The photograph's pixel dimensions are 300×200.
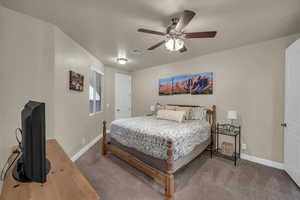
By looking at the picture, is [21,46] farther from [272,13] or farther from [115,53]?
[272,13]

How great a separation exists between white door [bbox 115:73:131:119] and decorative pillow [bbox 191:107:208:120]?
293 cm

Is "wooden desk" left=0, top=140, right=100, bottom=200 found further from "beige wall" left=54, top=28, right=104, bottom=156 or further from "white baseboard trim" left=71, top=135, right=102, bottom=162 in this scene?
"white baseboard trim" left=71, top=135, right=102, bottom=162

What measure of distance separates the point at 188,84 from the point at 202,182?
2.46 metres

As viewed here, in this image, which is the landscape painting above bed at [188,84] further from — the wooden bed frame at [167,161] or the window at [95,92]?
the window at [95,92]

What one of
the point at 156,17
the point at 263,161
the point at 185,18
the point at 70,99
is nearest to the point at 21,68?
the point at 70,99

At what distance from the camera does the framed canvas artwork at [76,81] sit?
2564 millimetres

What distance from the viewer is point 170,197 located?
172 cm

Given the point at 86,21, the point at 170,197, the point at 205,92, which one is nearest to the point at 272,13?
the point at 205,92

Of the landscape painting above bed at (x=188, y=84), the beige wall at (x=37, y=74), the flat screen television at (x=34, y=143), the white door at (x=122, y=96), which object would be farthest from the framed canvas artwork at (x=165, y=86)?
the flat screen television at (x=34, y=143)

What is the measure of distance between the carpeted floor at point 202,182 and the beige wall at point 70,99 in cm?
60

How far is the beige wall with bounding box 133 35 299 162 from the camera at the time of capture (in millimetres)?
2473

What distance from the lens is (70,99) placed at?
262 centimetres

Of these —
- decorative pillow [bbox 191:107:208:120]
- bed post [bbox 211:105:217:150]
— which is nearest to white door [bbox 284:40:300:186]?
bed post [bbox 211:105:217:150]

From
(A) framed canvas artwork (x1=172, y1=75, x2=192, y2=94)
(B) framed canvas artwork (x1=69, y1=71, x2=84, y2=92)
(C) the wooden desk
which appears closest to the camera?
(C) the wooden desk
